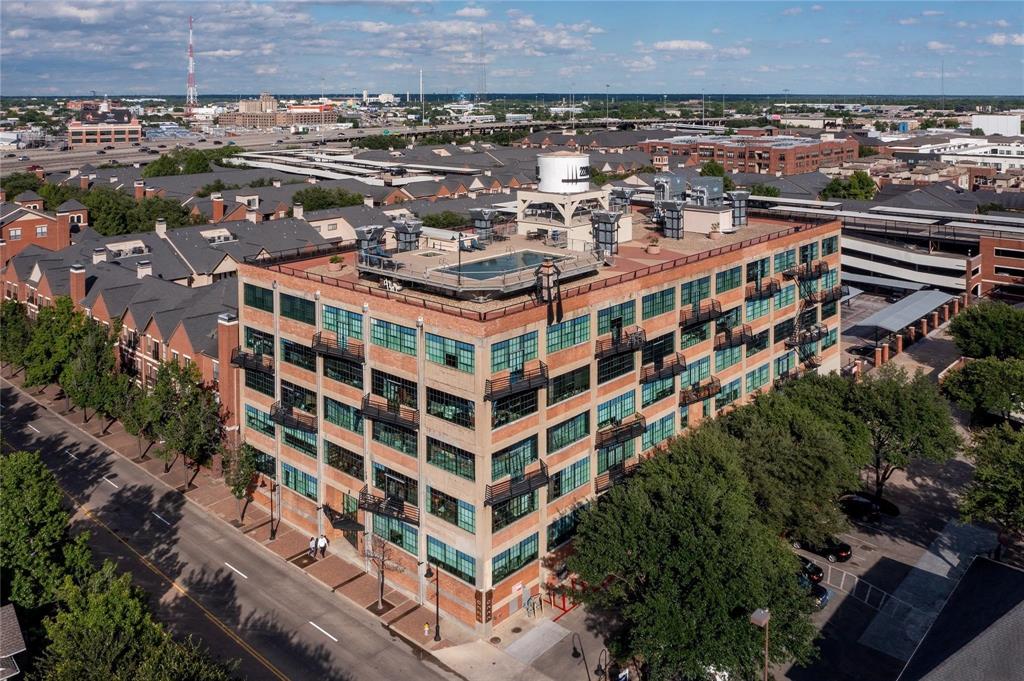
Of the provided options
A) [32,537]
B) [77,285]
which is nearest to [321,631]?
[32,537]

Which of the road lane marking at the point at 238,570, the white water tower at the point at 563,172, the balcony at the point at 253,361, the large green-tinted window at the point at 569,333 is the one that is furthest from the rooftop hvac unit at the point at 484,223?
the road lane marking at the point at 238,570

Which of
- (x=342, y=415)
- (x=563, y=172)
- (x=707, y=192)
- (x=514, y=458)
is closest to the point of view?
(x=514, y=458)

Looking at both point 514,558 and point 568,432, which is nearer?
point 514,558

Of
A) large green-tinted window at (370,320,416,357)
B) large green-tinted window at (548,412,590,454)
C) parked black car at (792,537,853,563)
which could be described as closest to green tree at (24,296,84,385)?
large green-tinted window at (370,320,416,357)

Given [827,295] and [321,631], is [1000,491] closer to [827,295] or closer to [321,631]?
[827,295]

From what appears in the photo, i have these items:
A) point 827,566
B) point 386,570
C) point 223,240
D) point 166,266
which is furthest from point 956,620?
point 223,240

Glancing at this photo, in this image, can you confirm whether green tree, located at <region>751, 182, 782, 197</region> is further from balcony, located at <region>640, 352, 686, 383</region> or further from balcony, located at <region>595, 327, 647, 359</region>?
balcony, located at <region>595, 327, 647, 359</region>

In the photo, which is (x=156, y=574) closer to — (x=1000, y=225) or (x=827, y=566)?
(x=827, y=566)
